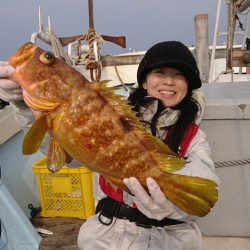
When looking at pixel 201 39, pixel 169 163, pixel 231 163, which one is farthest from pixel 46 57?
pixel 201 39

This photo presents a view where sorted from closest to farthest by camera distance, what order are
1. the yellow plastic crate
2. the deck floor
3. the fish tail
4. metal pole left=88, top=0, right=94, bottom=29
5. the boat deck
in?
the fish tail < the boat deck < the deck floor < the yellow plastic crate < metal pole left=88, top=0, right=94, bottom=29

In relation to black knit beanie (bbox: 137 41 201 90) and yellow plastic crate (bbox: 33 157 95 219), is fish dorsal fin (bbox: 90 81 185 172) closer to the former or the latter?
black knit beanie (bbox: 137 41 201 90)

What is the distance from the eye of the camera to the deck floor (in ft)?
14.1

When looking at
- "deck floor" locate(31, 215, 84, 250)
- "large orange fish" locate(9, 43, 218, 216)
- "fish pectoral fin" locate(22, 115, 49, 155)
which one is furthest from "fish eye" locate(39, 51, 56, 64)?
"deck floor" locate(31, 215, 84, 250)

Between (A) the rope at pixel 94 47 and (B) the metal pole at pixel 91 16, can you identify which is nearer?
(A) the rope at pixel 94 47

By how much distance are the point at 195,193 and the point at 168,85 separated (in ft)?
3.60

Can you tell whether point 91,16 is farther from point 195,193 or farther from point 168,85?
point 195,193

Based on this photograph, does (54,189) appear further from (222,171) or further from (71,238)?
(222,171)

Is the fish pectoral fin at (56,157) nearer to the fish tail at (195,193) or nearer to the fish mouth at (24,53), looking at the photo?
the fish mouth at (24,53)

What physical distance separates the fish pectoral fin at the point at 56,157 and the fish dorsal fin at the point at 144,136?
398mm

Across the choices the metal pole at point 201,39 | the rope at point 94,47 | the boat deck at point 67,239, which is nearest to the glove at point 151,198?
the boat deck at point 67,239

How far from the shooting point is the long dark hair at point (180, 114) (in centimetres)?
268

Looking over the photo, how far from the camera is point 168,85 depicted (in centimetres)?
278

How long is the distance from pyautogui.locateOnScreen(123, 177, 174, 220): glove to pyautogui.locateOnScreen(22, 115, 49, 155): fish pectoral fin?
0.54m
